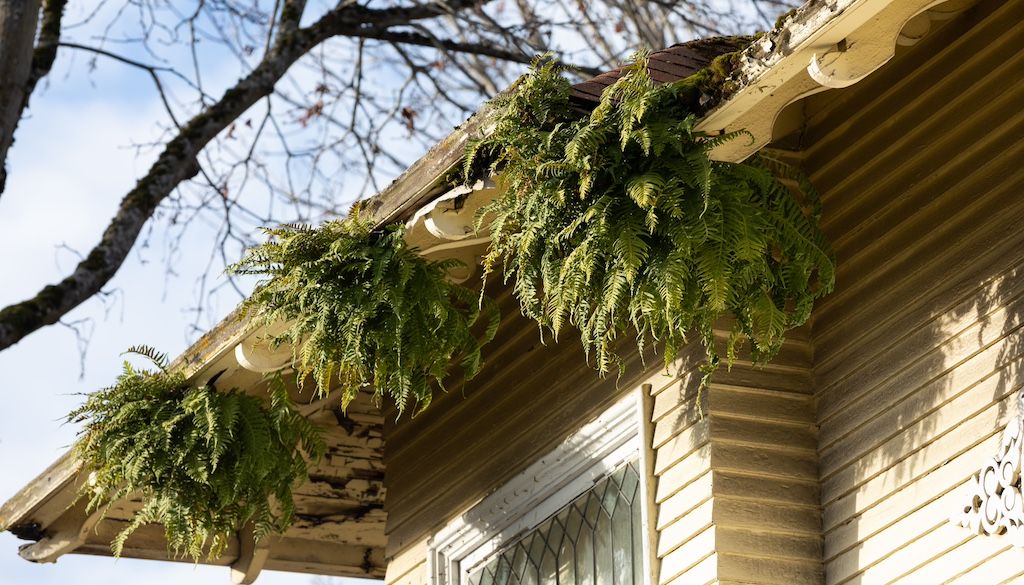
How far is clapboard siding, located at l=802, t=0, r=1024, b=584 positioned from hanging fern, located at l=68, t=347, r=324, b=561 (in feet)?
7.24

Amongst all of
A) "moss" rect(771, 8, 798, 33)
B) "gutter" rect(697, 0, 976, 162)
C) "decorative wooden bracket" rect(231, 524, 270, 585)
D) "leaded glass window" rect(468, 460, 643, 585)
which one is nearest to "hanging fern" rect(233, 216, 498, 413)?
"leaded glass window" rect(468, 460, 643, 585)

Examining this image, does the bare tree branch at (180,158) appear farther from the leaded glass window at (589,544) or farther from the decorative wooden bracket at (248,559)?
the leaded glass window at (589,544)

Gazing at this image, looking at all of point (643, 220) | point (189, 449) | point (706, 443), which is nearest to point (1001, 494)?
point (706, 443)

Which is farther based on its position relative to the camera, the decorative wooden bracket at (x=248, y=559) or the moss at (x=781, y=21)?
the decorative wooden bracket at (x=248, y=559)

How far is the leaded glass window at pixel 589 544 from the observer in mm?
5531

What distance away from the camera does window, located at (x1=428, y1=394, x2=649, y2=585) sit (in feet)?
18.3

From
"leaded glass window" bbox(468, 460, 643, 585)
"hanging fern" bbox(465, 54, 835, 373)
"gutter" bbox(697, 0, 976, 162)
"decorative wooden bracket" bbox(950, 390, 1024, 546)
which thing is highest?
"gutter" bbox(697, 0, 976, 162)

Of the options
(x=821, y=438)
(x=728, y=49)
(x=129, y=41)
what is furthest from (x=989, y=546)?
(x=129, y=41)

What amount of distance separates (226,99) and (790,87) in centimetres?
719

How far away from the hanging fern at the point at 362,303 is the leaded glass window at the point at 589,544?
648 mm

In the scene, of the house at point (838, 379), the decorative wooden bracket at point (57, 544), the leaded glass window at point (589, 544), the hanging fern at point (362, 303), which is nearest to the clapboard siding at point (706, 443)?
the house at point (838, 379)

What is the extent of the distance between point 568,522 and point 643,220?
1.61 metres

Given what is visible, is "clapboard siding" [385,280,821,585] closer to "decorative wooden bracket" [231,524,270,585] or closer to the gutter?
the gutter

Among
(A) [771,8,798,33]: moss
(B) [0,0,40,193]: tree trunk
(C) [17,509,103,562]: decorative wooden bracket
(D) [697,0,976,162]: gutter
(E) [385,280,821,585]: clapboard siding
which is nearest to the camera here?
(D) [697,0,976,162]: gutter
